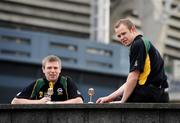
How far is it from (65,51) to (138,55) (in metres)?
27.9

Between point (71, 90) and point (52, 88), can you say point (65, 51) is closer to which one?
point (71, 90)

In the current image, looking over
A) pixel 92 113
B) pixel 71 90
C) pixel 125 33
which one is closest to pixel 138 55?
pixel 125 33

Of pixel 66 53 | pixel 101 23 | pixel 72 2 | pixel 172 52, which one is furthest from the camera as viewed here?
pixel 172 52

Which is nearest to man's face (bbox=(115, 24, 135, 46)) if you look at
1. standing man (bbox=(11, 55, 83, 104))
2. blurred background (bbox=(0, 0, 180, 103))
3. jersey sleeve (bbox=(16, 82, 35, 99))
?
standing man (bbox=(11, 55, 83, 104))

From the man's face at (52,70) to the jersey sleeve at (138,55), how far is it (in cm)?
81

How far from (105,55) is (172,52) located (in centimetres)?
1863

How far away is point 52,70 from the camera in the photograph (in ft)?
19.1

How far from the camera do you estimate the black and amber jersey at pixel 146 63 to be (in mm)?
5434

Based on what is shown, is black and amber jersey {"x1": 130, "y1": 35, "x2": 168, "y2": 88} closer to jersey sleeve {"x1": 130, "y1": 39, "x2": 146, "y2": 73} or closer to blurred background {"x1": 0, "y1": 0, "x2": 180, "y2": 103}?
jersey sleeve {"x1": 130, "y1": 39, "x2": 146, "y2": 73}

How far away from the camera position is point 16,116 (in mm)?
5289

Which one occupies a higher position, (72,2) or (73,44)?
(72,2)

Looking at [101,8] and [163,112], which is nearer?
[163,112]

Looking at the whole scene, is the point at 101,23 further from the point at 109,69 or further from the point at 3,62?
the point at 3,62

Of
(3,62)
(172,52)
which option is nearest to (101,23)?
(3,62)
